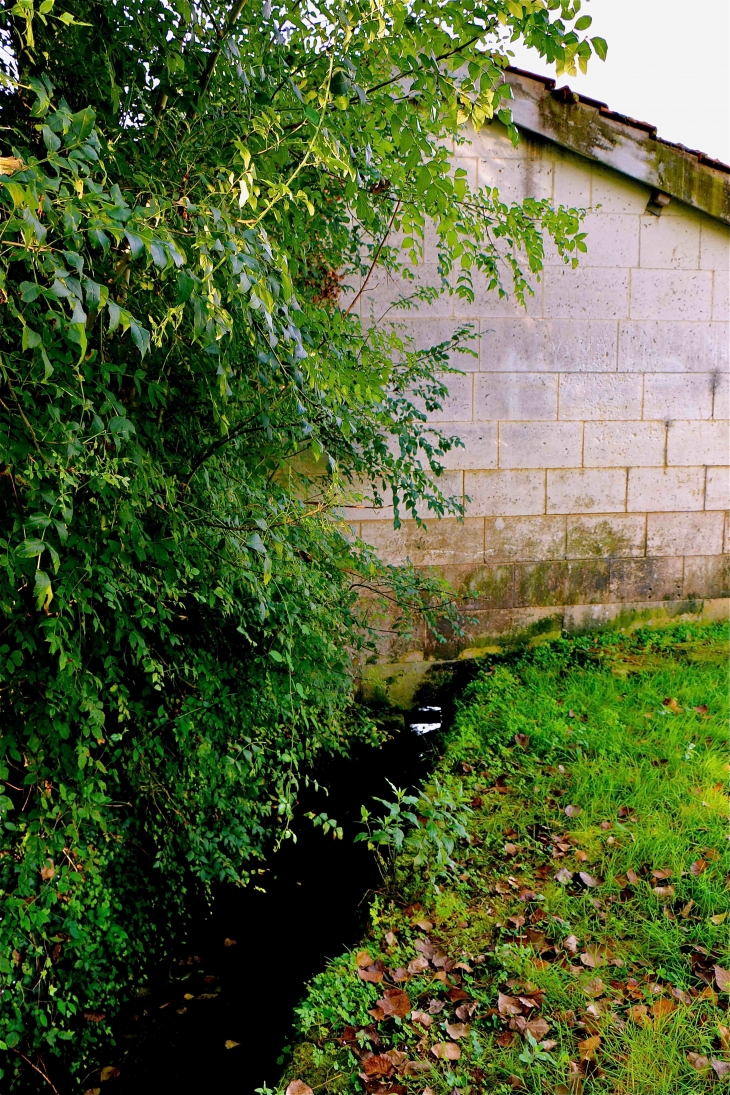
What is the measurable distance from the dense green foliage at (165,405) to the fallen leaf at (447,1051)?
1.02m

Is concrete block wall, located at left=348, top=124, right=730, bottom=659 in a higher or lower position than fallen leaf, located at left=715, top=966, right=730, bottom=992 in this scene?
higher

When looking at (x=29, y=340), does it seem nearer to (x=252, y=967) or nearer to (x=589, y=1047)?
(x=589, y=1047)

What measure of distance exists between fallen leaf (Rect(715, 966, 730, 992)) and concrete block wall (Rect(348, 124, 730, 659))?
293 centimetres

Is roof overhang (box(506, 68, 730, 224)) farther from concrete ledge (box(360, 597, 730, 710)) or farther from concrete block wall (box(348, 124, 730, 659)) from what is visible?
concrete ledge (box(360, 597, 730, 710))

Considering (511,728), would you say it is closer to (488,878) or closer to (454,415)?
(488,878)

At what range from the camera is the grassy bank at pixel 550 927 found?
225 centimetres

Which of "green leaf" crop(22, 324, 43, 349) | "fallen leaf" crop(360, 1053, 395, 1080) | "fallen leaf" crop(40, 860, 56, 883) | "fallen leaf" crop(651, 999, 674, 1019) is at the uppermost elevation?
"green leaf" crop(22, 324, 43, 349)

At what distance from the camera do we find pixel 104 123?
2432 mm

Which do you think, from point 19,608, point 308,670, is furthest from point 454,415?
point 19,608

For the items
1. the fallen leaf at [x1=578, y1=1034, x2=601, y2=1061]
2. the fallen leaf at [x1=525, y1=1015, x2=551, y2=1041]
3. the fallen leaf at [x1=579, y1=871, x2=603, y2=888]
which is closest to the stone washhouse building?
the fallen leaf at [x1=579, y1=871, x2=603, y2=888]

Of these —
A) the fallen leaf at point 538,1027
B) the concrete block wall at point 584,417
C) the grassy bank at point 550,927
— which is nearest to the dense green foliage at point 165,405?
the grassy bank at point 550,927

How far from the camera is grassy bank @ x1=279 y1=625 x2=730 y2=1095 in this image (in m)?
2.25

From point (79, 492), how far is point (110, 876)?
64.8 inches

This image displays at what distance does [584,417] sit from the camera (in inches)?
214
